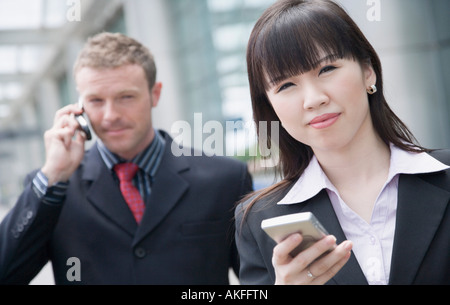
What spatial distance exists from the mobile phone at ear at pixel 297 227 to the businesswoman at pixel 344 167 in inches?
4.5

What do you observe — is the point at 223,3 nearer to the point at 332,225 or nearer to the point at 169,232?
the point at 169,232

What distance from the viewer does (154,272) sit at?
2350 millimetres

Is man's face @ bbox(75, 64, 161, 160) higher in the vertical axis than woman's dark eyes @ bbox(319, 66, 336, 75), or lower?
lower

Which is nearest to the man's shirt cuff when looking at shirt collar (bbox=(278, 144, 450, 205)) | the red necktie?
the red necktie

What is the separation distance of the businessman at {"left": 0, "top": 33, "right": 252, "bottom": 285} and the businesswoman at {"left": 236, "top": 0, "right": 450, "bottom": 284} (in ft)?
2.47

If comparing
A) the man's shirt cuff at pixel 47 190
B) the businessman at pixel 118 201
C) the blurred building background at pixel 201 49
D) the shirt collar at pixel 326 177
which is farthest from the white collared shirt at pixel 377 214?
the man's shirt cuff at pixel 47 190

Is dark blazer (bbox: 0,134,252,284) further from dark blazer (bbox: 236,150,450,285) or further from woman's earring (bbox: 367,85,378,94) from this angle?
woman's earring (bbox: 367,85,378,94)

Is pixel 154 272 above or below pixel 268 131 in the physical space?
below

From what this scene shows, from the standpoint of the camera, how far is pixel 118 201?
243 centimetres

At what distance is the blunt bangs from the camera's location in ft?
4.97

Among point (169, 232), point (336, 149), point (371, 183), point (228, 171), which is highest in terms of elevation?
point (336, 149)

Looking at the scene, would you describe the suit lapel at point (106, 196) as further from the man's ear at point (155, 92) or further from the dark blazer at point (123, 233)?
the man's ear at point (155, 92)

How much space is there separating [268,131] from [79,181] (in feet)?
3.76

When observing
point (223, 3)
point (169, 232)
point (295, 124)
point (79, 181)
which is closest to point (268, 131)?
point (295, 124)
